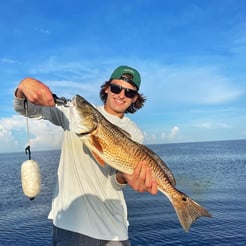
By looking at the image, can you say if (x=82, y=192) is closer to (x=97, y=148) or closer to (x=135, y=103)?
(x=97, y=148)

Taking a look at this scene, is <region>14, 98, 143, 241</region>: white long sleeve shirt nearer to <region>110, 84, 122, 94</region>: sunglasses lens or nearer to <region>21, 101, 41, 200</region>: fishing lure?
<region>21, 101, 41, 200</region>: fishing lure

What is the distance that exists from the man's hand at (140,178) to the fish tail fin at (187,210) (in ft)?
2.62

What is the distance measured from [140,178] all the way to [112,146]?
707mm

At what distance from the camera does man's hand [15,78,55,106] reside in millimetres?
4231

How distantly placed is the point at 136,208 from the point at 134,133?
22104 mm

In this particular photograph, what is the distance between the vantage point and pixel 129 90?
20.4 ft

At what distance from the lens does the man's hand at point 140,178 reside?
544cm

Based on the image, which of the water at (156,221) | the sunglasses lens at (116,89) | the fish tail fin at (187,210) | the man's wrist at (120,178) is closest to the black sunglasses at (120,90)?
the sunglasses lens at (116,89)

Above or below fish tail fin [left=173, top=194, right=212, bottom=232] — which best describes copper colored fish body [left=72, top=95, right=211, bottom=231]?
above

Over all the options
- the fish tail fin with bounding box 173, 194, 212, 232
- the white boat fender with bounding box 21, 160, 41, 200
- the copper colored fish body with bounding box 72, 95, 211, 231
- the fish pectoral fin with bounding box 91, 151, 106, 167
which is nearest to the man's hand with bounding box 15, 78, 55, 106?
the copper colored fish body with bounding box 72, 95, 211, 231

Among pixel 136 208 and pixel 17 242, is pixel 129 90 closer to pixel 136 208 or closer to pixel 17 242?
pixel 17 242

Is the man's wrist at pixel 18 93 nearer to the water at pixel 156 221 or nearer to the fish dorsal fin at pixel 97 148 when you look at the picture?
the fish dorsal fin at pixel 97 148

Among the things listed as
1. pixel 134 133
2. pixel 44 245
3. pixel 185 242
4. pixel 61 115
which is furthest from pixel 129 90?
pixel 44 245

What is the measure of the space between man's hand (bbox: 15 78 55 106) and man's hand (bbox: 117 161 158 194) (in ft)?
6.13
